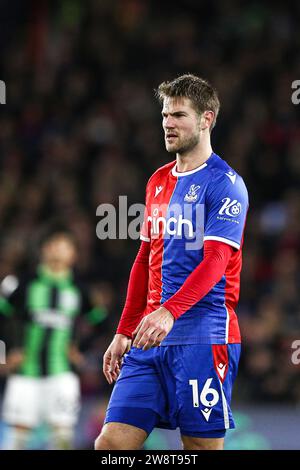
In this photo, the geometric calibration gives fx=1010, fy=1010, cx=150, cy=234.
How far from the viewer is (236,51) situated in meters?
13.1

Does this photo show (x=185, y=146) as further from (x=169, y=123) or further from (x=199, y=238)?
(x=199, y=238)

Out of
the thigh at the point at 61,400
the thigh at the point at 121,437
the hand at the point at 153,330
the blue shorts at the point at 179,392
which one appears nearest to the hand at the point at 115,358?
the blue shorts at the point at 179,392

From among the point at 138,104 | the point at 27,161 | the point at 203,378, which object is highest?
the point at 138,104

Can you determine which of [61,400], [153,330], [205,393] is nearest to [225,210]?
[153,330]

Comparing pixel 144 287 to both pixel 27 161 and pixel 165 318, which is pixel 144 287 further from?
pixel 27 161

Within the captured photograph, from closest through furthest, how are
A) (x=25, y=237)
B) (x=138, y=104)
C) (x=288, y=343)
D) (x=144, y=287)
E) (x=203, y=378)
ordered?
(x=203, y=378), (x=144, y=287), (x=288, y=343), (x=25, y=237), (x=138, y=104)

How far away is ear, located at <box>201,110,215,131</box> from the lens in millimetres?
4531

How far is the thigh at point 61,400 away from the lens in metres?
7.03

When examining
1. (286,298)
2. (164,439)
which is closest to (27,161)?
(286,298)

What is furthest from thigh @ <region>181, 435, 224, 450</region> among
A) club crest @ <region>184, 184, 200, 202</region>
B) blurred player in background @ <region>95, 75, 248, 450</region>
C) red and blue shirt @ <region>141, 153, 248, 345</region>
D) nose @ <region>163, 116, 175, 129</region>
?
nose @ <region>163, 116, 175, 129</region>

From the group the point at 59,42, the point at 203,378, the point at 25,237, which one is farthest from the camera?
the point at 59,42

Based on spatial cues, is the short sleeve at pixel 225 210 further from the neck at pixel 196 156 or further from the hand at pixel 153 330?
the hand at pixel 153 330

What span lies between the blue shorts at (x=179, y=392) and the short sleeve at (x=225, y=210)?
0.51 metres

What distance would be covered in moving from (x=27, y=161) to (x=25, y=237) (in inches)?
58.4
